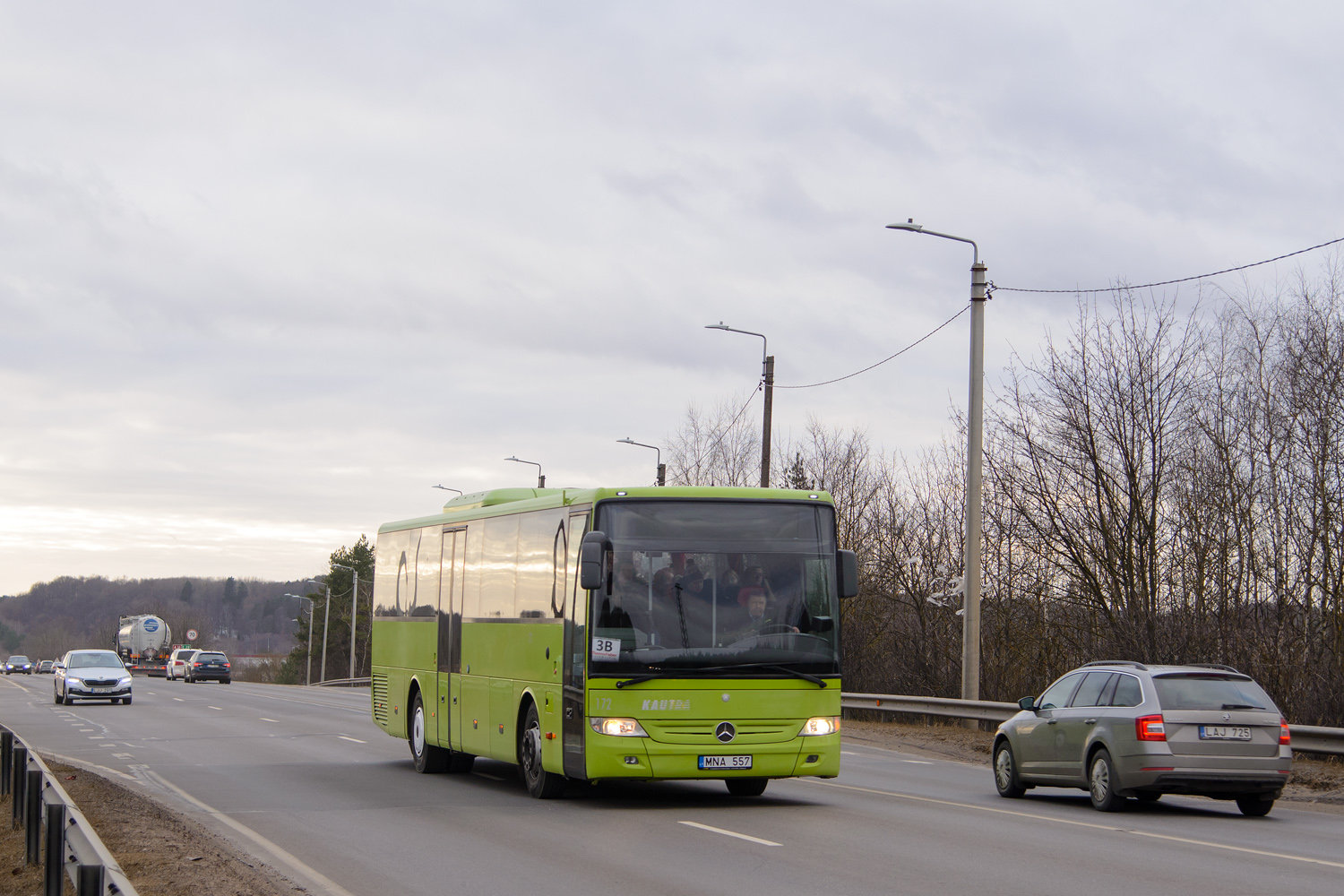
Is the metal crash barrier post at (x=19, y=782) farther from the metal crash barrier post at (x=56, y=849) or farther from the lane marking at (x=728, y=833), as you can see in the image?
the lane marking at (x=728, y=833)

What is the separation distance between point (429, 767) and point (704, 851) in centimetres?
830

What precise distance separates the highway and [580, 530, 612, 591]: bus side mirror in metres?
2.07

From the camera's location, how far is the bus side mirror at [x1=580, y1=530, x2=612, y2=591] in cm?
1284

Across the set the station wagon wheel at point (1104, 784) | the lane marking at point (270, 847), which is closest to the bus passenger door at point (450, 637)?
the lane marking at point (270, 847)

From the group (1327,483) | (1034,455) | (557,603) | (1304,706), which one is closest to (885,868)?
(557,603)

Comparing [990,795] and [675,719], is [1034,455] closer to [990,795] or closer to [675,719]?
[990,795]

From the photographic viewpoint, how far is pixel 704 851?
423 inches

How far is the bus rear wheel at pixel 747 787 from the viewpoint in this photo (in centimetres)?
1510

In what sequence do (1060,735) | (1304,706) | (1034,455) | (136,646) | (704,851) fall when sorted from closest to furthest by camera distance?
(704,851) < (1060,735) < (1304,706) < (1034,455) < (136,646)

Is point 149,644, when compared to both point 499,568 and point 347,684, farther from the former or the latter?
point 499,568

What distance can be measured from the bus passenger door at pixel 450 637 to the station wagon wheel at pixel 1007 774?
6.18 meters

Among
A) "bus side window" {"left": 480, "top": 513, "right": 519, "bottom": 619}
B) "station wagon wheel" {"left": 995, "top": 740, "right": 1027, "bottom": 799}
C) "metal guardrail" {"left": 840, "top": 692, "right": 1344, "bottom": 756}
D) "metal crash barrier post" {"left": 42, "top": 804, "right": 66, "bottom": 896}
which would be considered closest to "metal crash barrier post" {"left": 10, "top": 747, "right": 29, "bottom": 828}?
"metal crash barrier post" {"left": 42, "top": 804, "right": 66, "bottom": 896}

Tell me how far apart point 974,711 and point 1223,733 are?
11015 mm

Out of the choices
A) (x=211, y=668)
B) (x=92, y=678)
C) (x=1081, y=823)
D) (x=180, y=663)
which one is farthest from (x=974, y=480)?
(x=180, y=663)
